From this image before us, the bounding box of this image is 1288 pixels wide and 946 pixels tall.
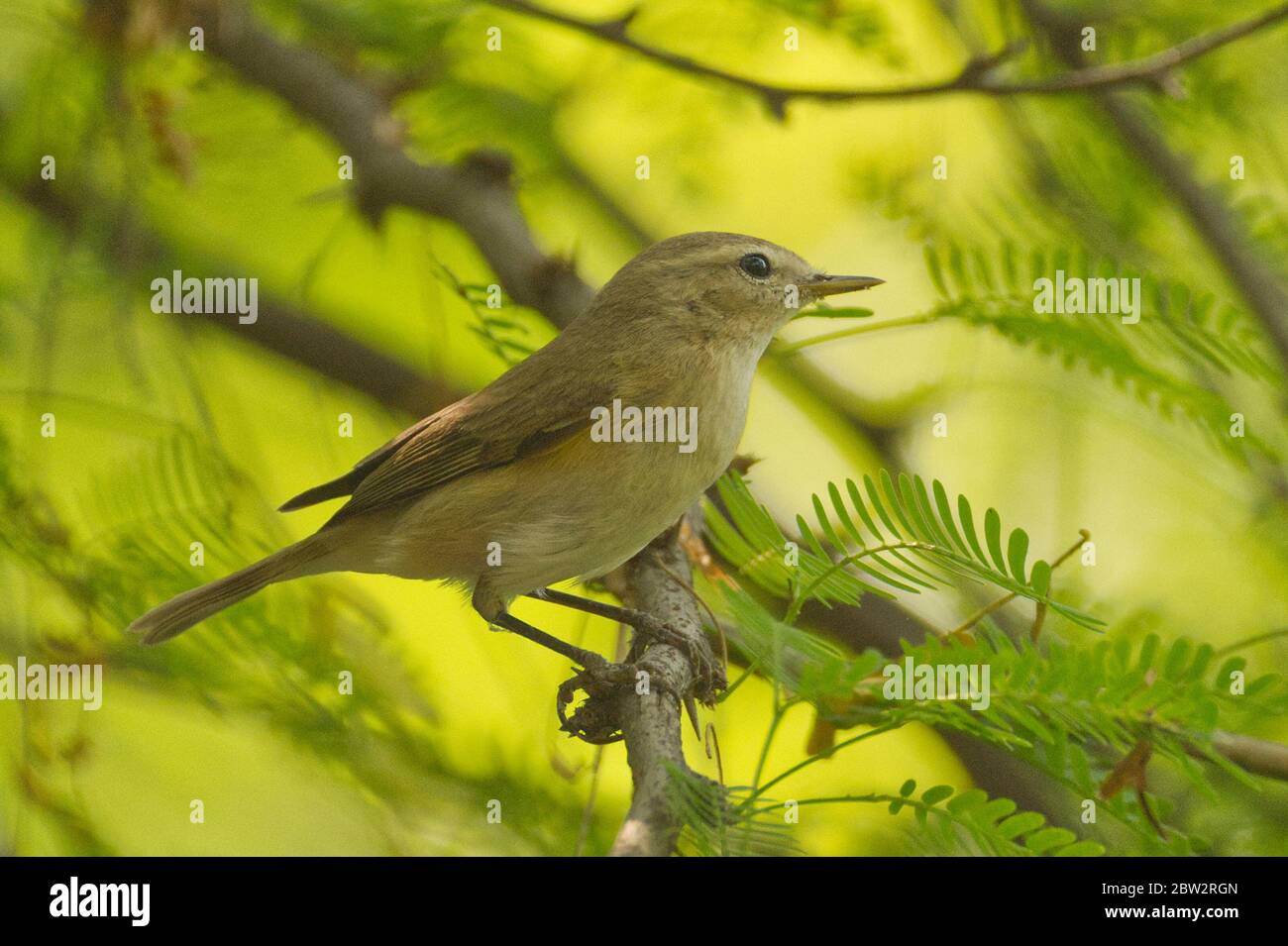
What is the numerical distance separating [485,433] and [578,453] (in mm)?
263

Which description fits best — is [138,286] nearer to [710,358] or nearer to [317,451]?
[317,451]

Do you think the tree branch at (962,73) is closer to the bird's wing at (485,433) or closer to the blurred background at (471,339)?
the blurred background at (471,339)

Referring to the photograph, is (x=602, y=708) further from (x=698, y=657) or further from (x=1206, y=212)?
(x=1206, y=212)

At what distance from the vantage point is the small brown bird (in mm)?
2842

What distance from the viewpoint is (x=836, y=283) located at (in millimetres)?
3174

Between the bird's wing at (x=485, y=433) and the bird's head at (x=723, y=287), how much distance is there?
0.85 feet

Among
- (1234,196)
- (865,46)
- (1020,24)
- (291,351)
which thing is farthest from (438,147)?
(1234,196)

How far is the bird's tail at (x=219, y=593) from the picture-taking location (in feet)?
10.0

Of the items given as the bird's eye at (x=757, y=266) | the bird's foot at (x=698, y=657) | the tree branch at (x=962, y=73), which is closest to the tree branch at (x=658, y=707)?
the bird's foot at (x=698, y=657)

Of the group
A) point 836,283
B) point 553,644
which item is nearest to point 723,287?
point 836,283

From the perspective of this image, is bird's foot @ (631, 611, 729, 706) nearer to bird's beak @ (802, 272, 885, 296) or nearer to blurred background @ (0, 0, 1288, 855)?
blurred background @ (0, 0, 1288, 855)

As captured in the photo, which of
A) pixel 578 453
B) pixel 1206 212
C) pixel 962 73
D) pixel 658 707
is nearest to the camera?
pixel 658 707

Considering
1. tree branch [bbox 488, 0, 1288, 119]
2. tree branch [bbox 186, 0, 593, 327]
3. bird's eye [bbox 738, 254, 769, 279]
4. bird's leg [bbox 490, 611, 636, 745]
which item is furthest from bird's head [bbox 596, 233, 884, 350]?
bird's leg [bbox 490, 611, 636, 745]

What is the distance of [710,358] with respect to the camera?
306 cm
